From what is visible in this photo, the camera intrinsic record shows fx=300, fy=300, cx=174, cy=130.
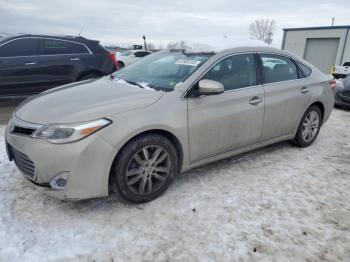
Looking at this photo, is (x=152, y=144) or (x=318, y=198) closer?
(x=152, y=144)

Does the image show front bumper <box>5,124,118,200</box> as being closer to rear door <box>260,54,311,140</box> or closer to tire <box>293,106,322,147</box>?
rear door <box>260,54,311,140</box>

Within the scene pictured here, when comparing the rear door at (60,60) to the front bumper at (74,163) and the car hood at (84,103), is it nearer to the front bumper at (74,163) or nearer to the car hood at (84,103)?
the car hood at (84,103)

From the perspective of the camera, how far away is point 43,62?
6.51 m

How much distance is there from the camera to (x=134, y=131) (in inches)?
106

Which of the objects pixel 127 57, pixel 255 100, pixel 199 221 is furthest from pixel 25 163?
pixel 127 57

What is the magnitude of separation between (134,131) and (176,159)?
0.62 m

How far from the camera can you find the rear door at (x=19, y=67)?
6.23 metres

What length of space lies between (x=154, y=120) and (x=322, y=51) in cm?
2753

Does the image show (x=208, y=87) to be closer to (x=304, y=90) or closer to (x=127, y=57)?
(x=304, y=90)

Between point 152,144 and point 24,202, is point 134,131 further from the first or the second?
point 24,202

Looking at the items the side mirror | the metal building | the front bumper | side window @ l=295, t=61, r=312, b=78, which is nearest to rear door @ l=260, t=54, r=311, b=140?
side window @ l=295, t=61, r=312, b=78

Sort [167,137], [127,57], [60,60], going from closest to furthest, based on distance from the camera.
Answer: [167,137], [60,60], [127,57]

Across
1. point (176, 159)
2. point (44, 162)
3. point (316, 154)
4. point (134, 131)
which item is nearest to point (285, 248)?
point (176, 159)

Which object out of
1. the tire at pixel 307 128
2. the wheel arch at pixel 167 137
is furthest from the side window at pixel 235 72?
the tire at pixel 307 128
